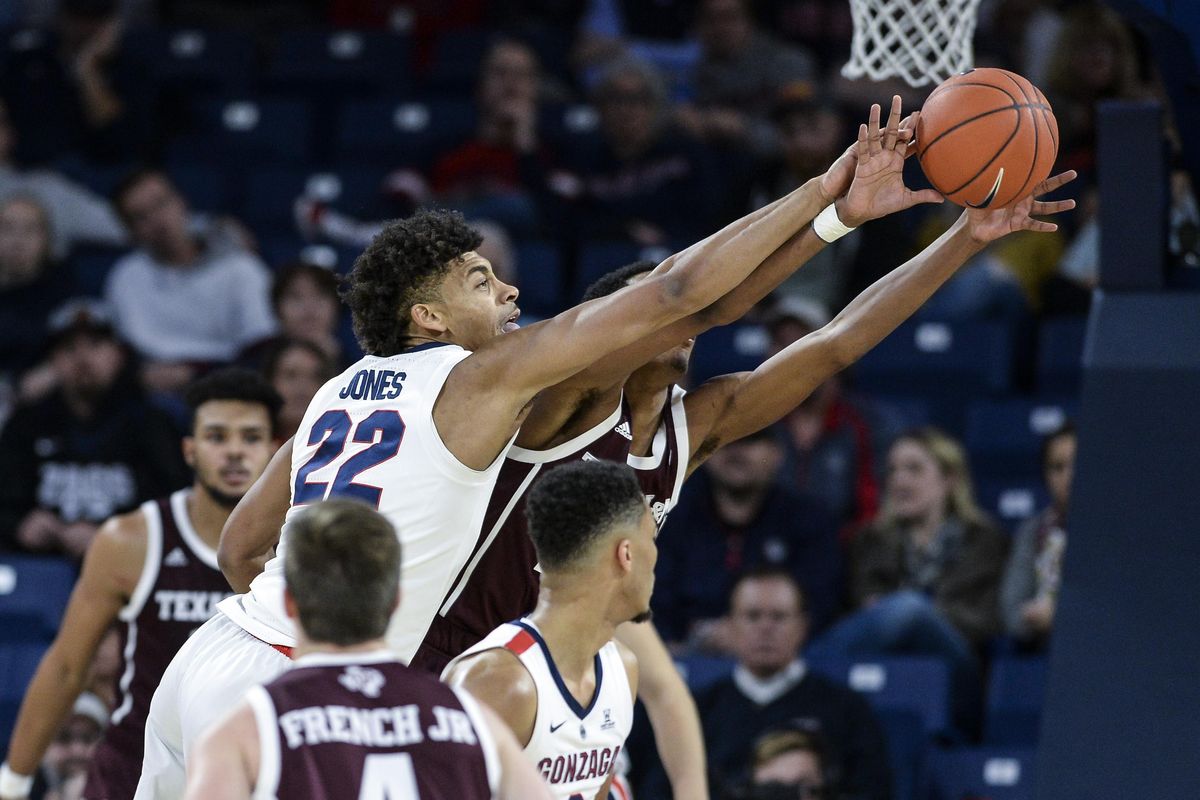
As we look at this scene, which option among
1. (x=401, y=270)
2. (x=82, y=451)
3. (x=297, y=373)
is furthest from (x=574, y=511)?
(x=82, y=451)

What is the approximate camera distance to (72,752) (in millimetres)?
7254

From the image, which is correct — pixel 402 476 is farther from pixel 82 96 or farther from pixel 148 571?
pixel 82 96

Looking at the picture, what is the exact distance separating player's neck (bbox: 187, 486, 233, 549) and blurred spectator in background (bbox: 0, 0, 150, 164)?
595 centimetres

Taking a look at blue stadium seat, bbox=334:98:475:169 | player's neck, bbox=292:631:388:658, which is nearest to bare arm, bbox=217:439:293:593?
player's neck, bbox=292:631:388:658

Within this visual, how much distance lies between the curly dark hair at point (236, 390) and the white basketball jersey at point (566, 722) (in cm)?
218

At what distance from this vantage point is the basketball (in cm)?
477

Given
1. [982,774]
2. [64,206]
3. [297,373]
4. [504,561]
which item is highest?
[64,206]

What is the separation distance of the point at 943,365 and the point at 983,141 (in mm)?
4964

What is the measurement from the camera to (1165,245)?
224 inches

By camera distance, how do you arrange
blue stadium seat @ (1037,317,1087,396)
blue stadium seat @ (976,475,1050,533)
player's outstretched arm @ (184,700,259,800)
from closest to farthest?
player's outstretched arm @ (184,700,259,800) < blue stadium seat @ (976,475,1050,533) < blue stadium seat @ (1037,317,1087,396)

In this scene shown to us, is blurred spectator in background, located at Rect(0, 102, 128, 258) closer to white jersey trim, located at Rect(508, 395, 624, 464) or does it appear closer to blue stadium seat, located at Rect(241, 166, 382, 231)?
blue stadium seat, located at Rect(241, 166, 382, 231)

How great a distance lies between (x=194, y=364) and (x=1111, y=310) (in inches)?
Answer: 220

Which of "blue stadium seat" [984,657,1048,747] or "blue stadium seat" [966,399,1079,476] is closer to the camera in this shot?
"blue stadium seat" [984,657,1048,747]

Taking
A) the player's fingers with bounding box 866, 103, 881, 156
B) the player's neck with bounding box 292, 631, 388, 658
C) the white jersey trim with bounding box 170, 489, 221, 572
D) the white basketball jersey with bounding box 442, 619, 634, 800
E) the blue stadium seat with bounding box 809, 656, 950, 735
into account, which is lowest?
the blue stadium seat with bounding box 809, 656, 950, 735
